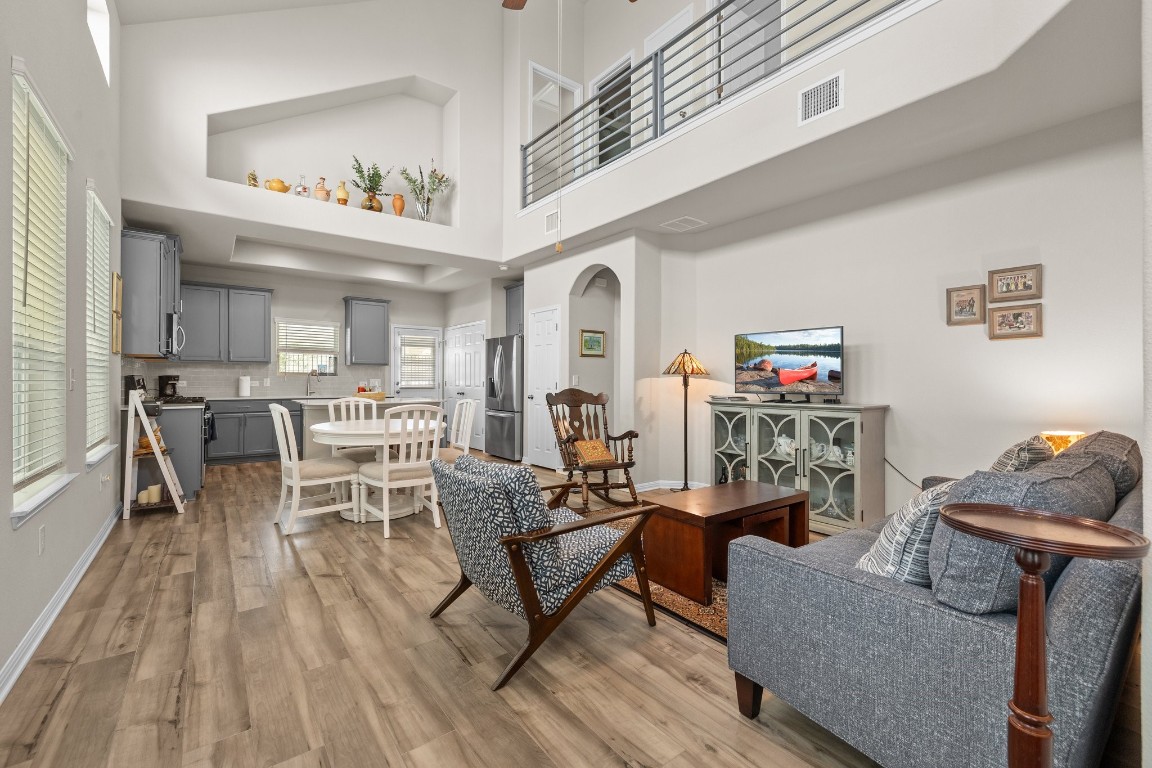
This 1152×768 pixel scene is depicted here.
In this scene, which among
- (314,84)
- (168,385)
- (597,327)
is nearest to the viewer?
(314,84)

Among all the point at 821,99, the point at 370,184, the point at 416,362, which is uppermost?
the point at 370,184

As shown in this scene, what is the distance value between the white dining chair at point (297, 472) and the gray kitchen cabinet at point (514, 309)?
3.62 metres

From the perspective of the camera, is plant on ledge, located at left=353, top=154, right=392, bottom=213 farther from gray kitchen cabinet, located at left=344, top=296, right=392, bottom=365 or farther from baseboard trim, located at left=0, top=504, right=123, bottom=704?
baseboard trim, located at left=0, top=504, right=123, bottom=704

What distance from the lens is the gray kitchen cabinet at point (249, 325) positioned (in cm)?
707

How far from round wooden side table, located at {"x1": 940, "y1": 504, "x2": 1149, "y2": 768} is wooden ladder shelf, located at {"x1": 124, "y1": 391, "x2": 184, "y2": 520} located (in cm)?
533

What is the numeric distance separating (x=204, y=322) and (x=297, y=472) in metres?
4.50

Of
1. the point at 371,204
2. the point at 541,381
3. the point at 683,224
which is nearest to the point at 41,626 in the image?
the point at 541,381

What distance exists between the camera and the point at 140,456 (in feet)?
14.5

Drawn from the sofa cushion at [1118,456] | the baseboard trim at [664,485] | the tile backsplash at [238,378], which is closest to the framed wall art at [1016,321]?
the sofa cushion at [1118,456]

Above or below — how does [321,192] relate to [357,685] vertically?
above

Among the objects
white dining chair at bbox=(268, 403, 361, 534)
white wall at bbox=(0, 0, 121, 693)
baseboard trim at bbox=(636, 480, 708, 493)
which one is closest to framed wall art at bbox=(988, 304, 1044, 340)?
baseboard trim at bbox=(636, 480, 708, 493)

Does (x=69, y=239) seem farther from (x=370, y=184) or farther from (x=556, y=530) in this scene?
(x=370, y=184)

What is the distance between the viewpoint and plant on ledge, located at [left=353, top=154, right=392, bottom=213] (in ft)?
19.7

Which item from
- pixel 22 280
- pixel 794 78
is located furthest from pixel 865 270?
pixel 22 280
